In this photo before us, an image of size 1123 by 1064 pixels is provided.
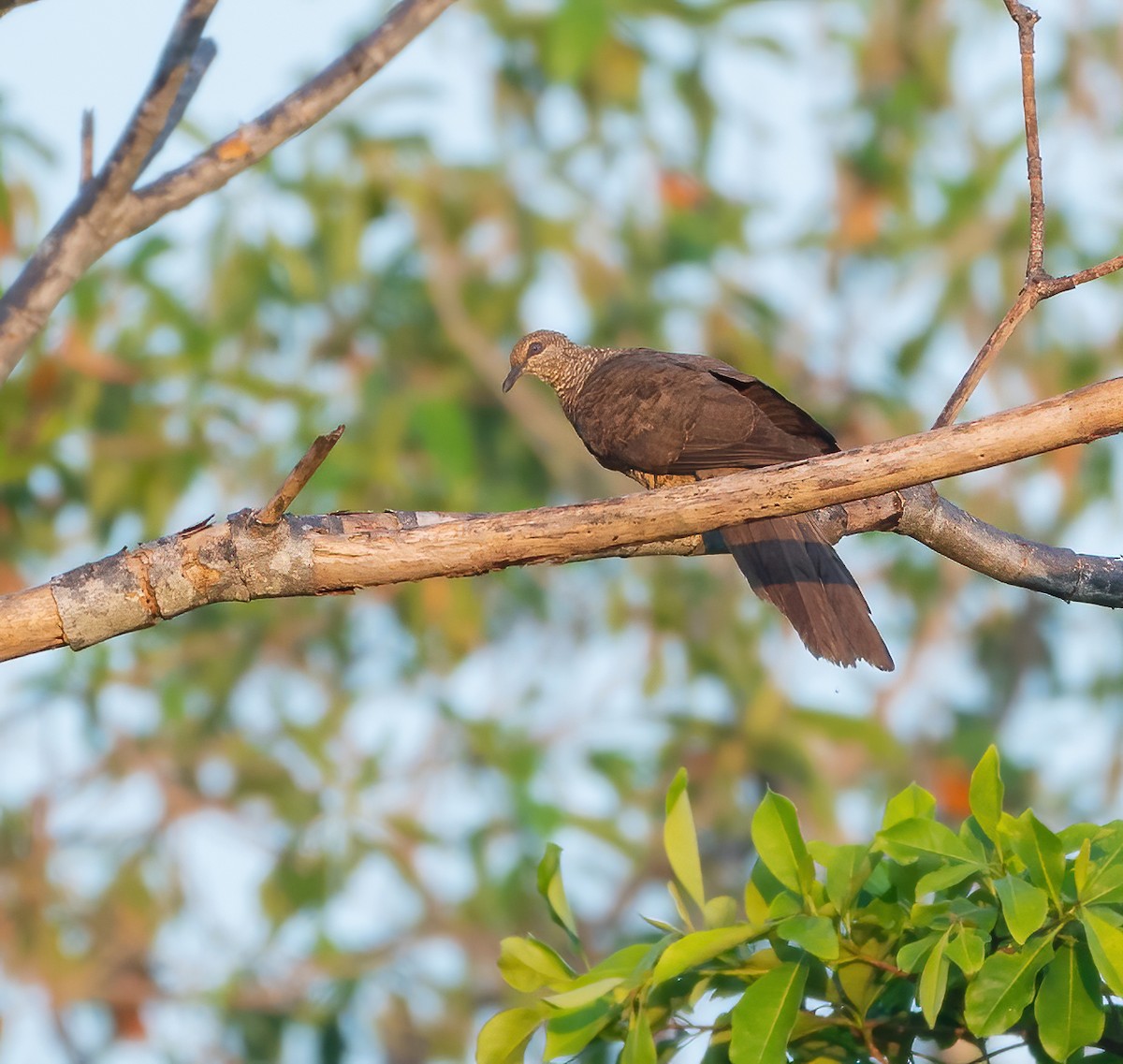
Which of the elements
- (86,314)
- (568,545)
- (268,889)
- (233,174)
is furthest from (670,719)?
(568,545)

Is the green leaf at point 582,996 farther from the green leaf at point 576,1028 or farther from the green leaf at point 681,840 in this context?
the green leaf at point 681,840

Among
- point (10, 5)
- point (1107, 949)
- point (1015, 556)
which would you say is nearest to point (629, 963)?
point (1107, 949)

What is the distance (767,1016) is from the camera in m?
2.33

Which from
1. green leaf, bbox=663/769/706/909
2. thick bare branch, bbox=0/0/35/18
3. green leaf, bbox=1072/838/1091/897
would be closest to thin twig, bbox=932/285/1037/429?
green leaf, bbox=663/769/706/909

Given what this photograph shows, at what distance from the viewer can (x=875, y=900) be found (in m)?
2.50

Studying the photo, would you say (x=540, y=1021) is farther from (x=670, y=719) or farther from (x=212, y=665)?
(x=212, y=665)

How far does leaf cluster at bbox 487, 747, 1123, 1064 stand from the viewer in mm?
2234

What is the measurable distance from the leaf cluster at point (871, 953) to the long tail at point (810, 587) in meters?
1.33

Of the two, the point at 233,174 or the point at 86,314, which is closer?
the point at 233,174

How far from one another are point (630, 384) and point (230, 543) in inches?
80.3

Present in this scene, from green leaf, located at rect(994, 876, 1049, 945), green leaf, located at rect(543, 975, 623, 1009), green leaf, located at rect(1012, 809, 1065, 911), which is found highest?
green leaf, located at rect(1012, 809, 1065, 911)

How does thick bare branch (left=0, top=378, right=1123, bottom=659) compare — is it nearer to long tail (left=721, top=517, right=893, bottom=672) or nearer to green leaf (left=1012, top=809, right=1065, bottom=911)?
green leaf (left=1012, top=809, right=1065, bottom=911)

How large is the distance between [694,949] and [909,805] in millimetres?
499

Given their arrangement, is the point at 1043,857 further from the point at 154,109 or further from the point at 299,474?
the point at 154,109
